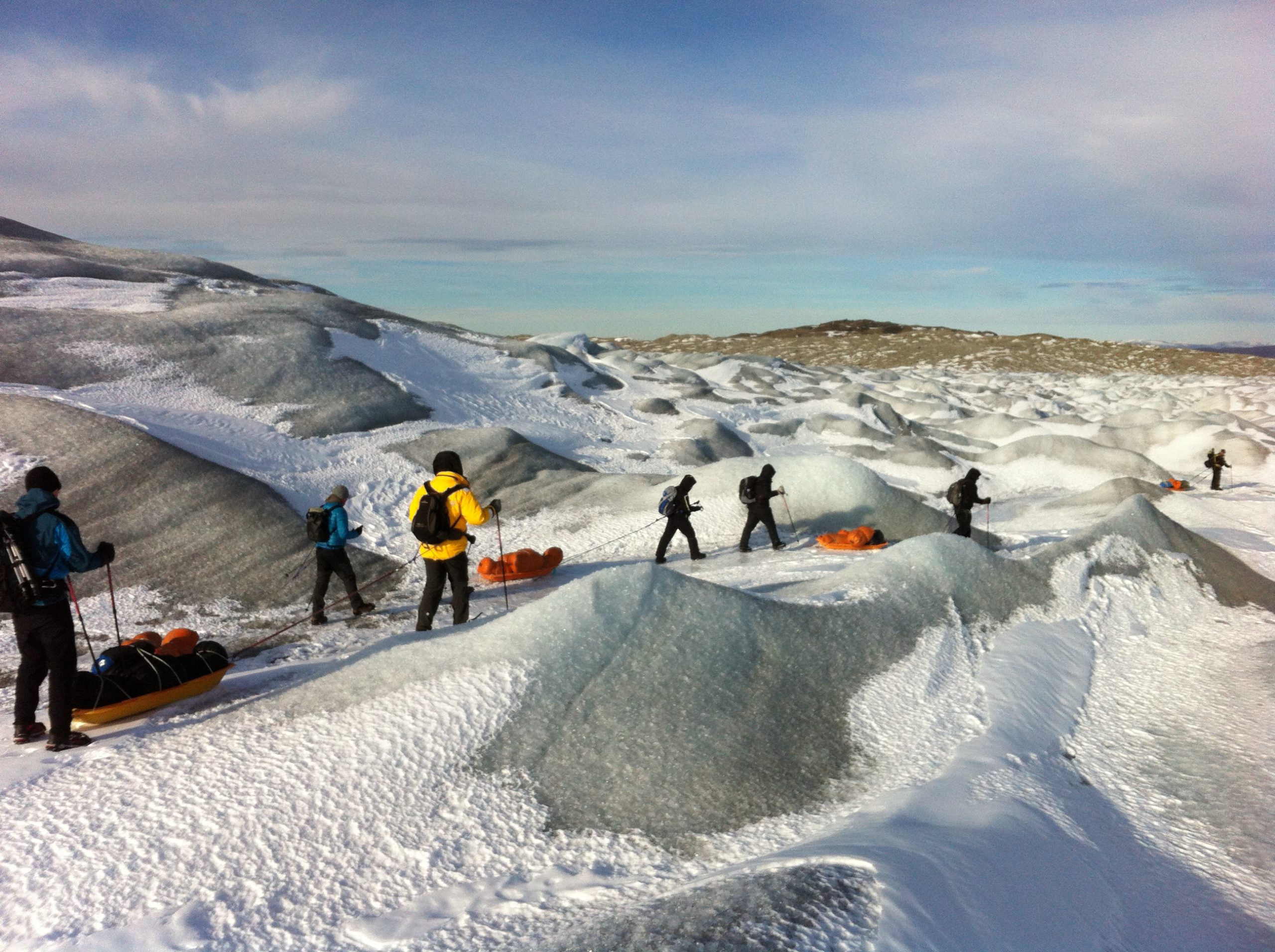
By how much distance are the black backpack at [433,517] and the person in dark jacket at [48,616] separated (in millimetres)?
3601

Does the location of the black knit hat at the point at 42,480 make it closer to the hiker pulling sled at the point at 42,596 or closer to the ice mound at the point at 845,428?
the hiker pulling sled at the point at 42,596

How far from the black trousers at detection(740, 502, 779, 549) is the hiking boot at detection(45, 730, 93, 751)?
11.7 m

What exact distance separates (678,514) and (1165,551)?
8997 millimetres

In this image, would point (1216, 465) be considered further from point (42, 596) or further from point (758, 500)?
point (42, 596)

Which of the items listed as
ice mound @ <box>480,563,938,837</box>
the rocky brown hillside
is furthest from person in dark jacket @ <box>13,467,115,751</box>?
the rocky brown hillside

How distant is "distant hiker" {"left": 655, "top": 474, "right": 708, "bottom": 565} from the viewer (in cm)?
1502

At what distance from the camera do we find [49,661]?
7.13m

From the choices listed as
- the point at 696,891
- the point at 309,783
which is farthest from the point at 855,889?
the point at 309,783

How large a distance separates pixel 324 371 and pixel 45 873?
21.2 metres

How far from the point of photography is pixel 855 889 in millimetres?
4566

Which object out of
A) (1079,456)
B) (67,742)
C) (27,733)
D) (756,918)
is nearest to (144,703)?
(67,742)

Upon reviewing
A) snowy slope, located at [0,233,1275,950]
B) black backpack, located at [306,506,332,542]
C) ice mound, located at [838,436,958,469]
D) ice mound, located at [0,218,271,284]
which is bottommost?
snowy slope, located at [0,233,1275,950]

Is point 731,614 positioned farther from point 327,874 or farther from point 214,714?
point 214,714

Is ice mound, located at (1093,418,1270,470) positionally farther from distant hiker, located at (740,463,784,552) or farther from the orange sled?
the orange sled
